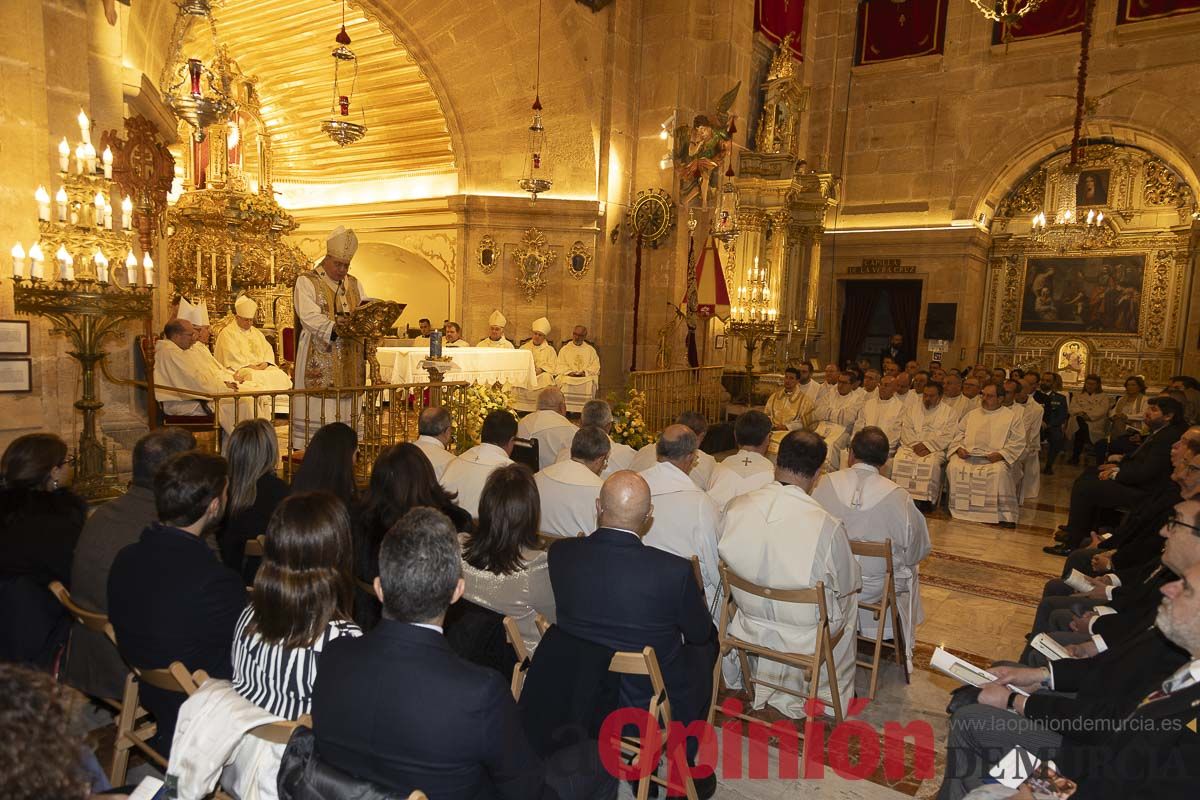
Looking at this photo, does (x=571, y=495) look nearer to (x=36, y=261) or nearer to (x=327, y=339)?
(x=327, y=339)

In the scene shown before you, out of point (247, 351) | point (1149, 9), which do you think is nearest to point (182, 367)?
point (247, 351)

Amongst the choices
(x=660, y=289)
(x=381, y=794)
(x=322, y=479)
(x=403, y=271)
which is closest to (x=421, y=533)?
(x=381, y=794)

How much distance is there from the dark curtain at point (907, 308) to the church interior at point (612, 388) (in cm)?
10

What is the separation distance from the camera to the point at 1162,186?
14.7 meters

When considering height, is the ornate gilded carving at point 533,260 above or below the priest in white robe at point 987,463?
above

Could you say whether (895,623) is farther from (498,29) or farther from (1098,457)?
(498,29)

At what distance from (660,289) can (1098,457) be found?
24.7 feet

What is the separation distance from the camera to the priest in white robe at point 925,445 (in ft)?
28.5

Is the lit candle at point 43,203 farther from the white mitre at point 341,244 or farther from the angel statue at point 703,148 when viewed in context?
the angel statue at point 703,148

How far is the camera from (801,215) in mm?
14172

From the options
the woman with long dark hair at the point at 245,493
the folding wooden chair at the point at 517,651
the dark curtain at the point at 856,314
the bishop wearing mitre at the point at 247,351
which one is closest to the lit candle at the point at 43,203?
the woman with long dark hair at the point at 245,493

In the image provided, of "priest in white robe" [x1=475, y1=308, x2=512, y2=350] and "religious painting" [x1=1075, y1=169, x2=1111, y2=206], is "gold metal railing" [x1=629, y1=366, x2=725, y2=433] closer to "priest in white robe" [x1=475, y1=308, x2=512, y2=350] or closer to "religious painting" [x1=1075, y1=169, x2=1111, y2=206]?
"priest in white robe" [x1=475, y1=308, x2=512, y2=350]

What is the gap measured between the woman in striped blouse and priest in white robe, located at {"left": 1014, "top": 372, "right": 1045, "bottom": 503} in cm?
856

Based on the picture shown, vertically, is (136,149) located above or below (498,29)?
below
